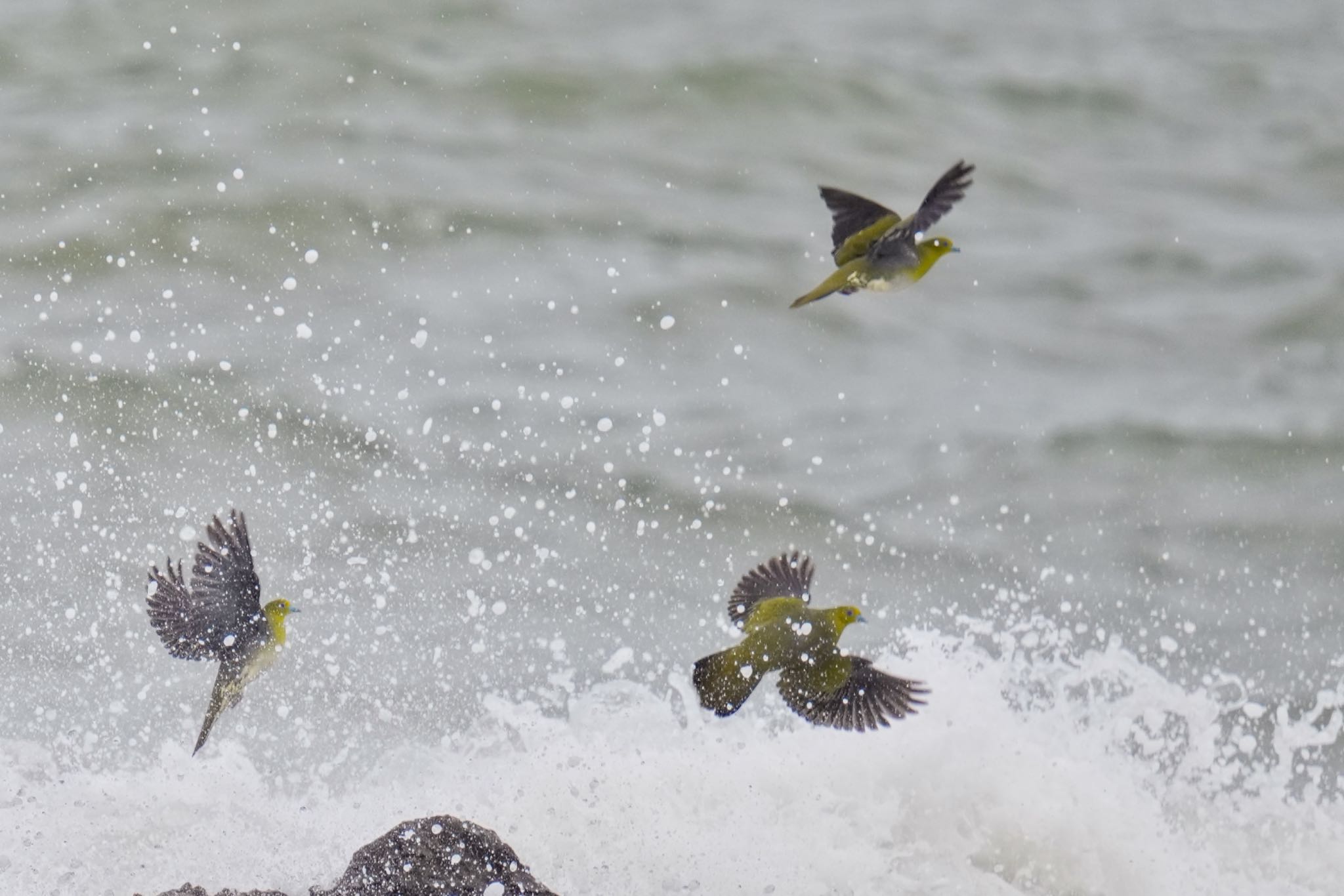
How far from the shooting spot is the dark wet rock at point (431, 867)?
3.22m

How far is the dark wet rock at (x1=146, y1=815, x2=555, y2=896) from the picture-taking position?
3217mm

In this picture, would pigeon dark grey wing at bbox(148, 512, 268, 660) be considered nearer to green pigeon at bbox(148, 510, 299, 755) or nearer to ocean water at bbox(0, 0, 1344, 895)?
green pigeon at bbox(148, 510, 299, 755)

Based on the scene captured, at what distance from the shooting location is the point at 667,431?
20.6 feet

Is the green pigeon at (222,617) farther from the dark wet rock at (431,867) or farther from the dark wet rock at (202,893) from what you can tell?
the dark wet rock at (431,867)

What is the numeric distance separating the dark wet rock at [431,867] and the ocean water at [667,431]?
0.79 metres

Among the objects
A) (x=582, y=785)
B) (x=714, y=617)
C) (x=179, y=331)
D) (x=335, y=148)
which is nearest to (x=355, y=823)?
(x=582, y=785)

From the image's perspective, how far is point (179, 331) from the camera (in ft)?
21.7

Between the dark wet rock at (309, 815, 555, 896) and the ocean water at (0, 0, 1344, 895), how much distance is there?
79 centimetres

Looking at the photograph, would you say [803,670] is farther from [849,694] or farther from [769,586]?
[769,586]

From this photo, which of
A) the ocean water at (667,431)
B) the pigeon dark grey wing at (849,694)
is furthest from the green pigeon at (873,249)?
the ocean water at (667,431)

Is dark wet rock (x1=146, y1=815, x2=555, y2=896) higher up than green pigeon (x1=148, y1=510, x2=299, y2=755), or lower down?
lower down

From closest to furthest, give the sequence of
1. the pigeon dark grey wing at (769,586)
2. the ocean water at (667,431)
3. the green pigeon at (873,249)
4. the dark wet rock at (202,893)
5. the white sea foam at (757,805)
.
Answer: the dark wet rock at (202,893)
the green pigeon at (873,249)
the pigeon dark grey wing at (769,586)
the white sea foam at (757,805)
the ocean water at (667,431)

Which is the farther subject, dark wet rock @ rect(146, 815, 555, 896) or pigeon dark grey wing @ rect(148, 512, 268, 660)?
pigeon dark grey wing @ rect(148, 512, 268, 660)

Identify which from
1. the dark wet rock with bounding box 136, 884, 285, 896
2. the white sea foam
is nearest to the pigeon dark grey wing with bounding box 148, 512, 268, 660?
the dark wet rock with bounding box 136, 884, 285, 896
